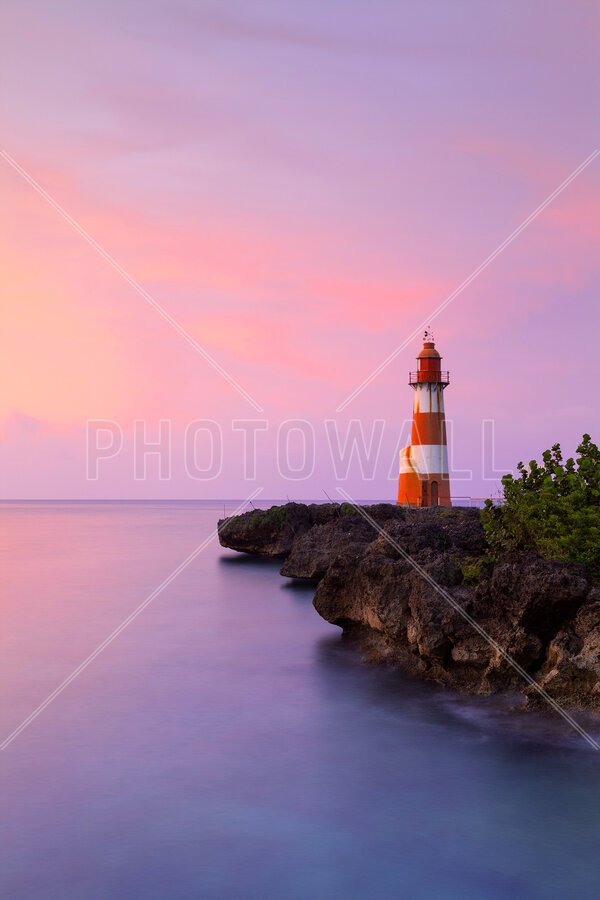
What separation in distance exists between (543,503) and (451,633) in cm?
320

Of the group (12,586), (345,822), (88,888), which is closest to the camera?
(88,888)

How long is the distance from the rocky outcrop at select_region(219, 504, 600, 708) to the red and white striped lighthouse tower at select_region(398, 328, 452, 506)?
864 inches

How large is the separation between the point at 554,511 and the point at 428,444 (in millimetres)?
26478

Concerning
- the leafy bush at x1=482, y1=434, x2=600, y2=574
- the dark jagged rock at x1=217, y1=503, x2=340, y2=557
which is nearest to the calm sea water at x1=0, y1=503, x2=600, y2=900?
the leafy bush at x1=482, y1=434, x2=600, y2=574

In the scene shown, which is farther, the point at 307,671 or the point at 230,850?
the point at 307,671

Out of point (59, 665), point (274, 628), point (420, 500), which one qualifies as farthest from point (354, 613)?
point (420, 500)

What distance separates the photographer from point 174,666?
1814 cm

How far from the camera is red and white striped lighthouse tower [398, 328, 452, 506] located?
40875 millimetres

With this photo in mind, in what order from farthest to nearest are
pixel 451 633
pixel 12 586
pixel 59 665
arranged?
1. pixel 12 586
2. pixel 59 665
3. pixel 451 633

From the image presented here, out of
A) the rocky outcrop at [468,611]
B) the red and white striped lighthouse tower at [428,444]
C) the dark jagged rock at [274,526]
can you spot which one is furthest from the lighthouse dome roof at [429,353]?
the rocky outcrop at [468,611]

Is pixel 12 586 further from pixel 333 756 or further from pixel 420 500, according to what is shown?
pixel 333 756

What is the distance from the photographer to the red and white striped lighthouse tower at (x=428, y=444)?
40.9 m

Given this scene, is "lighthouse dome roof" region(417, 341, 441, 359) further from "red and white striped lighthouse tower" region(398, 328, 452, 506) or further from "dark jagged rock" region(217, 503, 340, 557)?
"dark jagged rock" region(217, 503, 340, 557)

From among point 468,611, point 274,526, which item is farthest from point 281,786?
point 274,526
